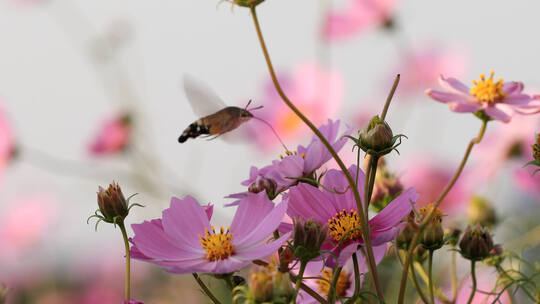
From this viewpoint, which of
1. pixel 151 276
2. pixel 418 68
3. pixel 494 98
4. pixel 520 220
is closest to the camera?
pixel 494 98

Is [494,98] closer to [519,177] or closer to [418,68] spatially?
[519,177]

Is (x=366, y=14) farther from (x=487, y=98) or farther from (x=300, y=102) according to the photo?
(x=487, y=98)

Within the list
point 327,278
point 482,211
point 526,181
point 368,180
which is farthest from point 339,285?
point 526,181

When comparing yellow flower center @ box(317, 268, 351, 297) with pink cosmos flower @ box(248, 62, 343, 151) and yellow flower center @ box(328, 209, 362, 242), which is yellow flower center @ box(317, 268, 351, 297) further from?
→ pink cosmos flower @ box(248, 62, 343, 151)

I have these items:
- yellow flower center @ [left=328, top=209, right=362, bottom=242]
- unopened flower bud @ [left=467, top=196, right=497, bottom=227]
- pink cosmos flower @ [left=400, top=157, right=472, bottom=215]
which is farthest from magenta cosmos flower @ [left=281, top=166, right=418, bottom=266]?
pink cosmos flower @ [left=400, top=157, right=472, bottom=215]

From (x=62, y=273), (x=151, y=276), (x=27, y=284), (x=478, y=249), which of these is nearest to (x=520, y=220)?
(x=478, y=249)

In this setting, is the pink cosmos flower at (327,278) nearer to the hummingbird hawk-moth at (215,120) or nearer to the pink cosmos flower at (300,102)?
the hummingbird hawk-moth at (215,120)

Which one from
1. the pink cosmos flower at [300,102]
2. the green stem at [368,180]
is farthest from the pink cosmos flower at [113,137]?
the green stem at [368,180]
